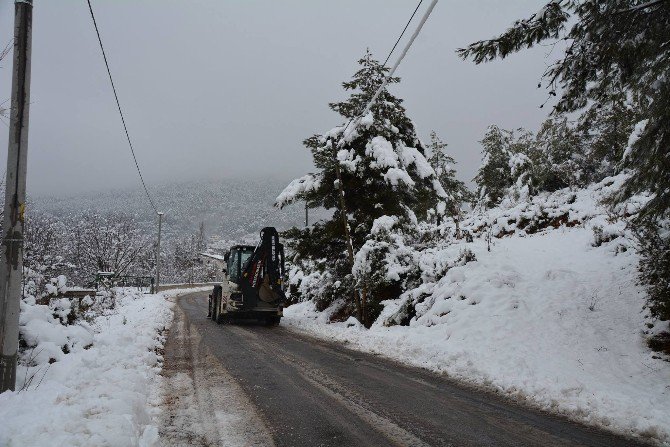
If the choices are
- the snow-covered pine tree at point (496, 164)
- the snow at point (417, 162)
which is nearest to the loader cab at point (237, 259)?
the snow at point (417, 162)

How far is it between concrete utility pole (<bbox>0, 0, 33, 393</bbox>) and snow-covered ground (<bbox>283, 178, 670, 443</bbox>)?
6956 millimetres

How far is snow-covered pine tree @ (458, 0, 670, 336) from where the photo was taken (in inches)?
240

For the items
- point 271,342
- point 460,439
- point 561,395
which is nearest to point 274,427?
point 460,439

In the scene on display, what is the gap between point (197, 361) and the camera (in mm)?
8828

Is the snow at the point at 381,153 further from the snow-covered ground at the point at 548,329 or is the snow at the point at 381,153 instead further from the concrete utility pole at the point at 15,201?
the concrete utility pole at the point at 15,201

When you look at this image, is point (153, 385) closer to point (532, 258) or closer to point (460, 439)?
point (460, 439)

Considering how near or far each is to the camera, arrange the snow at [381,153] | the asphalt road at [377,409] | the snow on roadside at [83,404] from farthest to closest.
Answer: the snow at [381,153]
the asphalt road at [377,409]
the snow on roadside at [83,404]

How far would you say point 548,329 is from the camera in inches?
355

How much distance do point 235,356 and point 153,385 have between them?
9.94 feet

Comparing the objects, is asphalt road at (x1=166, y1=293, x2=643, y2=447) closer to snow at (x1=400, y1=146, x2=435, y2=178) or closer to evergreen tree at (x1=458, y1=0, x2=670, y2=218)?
evergreen tree at (x1=458, y1=0, x2=670, y2=218)

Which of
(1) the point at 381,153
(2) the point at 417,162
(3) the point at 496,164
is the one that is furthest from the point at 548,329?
(3) the point at 496,164

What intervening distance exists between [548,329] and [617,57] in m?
5.46

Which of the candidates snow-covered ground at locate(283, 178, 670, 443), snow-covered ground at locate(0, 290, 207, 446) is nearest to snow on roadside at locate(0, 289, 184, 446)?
snow-covered ground at locate(0, 290, 207, 446)

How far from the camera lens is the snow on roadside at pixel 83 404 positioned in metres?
3.66
